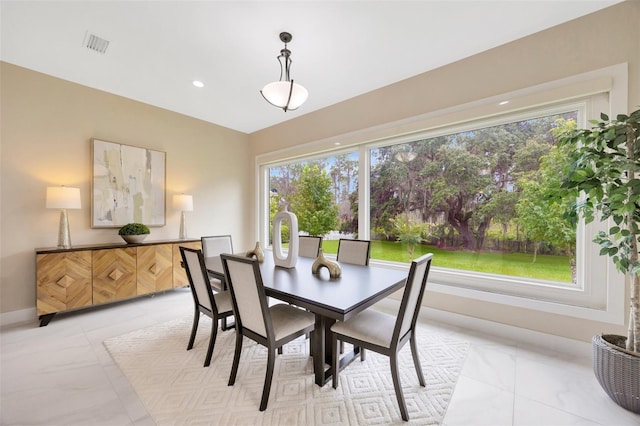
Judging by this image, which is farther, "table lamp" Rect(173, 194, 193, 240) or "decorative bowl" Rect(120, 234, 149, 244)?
"table lamp" Rect(173, 194, 193, 240)

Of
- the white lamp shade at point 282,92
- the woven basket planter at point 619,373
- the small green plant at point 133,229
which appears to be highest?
the white lamp shade at point 282,92

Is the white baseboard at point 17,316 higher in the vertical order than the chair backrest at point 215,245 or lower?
lower

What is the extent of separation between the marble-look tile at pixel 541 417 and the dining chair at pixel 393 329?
0.56 metres

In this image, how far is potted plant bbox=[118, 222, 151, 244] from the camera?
3434 millimetres

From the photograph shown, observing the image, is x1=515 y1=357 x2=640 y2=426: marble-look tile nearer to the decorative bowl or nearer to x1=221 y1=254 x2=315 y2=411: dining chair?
x1=221 y1=254 x2=315 y2=411: dining chair

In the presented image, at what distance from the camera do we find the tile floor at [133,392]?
5.15ft

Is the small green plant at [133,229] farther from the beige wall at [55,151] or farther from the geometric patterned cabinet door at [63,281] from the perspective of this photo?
the geometric patterned cabinet door at [63,281]

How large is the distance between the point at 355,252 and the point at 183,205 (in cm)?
289

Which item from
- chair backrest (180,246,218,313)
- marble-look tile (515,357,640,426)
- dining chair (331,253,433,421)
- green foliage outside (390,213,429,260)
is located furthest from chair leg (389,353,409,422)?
green foliage outside (390,213,429,260)

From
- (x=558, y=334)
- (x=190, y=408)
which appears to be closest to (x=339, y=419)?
(x=190, y=408)

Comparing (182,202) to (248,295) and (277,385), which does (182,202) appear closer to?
(248,295)

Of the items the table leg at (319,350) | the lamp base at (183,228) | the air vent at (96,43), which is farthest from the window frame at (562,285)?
the lamp base at (183,228)

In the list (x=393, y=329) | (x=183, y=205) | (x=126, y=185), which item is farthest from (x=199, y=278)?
(x=126, y=185)

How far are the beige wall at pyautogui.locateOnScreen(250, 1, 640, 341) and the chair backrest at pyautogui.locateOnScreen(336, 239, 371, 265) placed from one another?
105 cm
